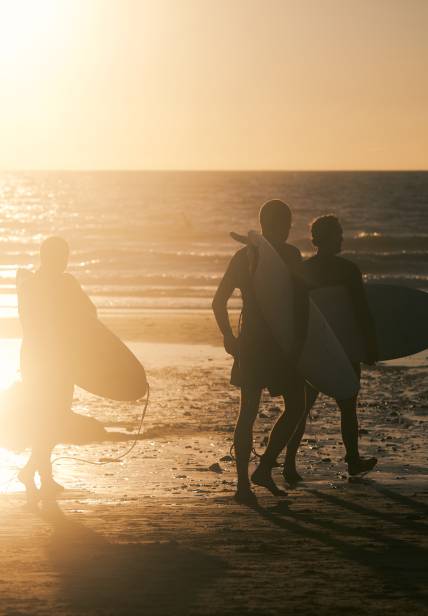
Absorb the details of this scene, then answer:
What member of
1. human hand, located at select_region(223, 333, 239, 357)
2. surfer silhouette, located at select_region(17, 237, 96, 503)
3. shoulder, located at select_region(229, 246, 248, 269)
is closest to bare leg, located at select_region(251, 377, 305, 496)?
human hand, located at select_region(223, 333, 239, 357)

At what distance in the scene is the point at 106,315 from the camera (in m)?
19.9

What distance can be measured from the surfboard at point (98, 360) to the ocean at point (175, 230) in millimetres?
12648

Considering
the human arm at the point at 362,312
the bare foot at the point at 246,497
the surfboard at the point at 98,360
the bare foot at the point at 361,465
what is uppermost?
the human arm at the point at 362,312

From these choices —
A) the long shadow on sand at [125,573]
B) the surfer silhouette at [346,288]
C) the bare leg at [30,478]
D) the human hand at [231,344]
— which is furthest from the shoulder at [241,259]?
the long shadow on sand at [125,573]

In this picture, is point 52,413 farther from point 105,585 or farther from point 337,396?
point 105,585

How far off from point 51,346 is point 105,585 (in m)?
2.38

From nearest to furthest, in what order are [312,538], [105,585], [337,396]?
[105,585]
[312,538]
[337,396]

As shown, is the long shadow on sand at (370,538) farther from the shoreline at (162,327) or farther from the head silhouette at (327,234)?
the shoreline at (162,327)

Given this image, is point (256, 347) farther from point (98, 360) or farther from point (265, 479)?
point (98, 360)

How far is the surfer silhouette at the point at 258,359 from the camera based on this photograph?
20.7ft

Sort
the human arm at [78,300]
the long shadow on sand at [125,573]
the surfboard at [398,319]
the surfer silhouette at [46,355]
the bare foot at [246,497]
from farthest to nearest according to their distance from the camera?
the surfboard at [398,319]
the human arm at [78,300]
the surfer silhouette at [46,355]
the bare foot at [246,497]
the long shadow on sand at [125,573]

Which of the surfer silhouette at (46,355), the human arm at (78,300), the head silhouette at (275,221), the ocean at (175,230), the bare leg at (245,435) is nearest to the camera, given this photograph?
the bare leg at (245,435)

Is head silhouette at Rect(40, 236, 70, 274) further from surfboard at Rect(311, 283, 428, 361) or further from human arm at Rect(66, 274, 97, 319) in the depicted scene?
surfboard at Rect(311, 283, 428, 361)

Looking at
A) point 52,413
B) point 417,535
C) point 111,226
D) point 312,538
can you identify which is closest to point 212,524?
point 312,538
